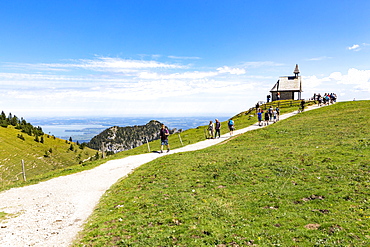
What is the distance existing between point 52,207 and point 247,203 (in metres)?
12.8

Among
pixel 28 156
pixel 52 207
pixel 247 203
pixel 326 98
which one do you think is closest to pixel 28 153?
pixel 28 156

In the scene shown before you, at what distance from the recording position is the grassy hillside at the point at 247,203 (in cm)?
915

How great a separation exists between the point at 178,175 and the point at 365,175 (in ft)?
43.8

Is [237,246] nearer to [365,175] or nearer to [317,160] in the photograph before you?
[365,175]

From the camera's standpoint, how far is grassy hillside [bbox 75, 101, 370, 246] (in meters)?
9.15

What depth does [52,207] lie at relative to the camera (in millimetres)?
15195

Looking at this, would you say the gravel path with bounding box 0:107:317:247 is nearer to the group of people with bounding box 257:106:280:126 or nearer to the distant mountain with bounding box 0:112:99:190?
the group of people with bounding box 257:106:280:126

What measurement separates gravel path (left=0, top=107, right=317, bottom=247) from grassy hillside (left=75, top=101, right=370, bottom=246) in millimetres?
1135

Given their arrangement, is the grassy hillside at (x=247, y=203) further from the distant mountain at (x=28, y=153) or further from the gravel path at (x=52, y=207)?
the distant mountain at (x=28, y=153)

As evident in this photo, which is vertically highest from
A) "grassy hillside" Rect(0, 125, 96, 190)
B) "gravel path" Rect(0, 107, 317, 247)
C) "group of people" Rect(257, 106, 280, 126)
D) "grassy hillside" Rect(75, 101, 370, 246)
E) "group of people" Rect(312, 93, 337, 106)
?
"group of people" Rect(312, 93, 337, 106)

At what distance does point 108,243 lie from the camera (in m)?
9.55

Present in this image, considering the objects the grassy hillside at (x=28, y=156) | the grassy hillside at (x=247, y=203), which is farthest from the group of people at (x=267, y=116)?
the grassy hillside at (x=28, y=156)

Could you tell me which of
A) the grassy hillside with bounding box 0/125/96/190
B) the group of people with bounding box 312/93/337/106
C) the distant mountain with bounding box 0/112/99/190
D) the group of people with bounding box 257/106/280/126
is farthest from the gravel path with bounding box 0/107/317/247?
the grassy hillside with bounding box 0/125/96/190

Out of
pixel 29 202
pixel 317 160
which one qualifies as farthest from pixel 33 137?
pixel 317 160
